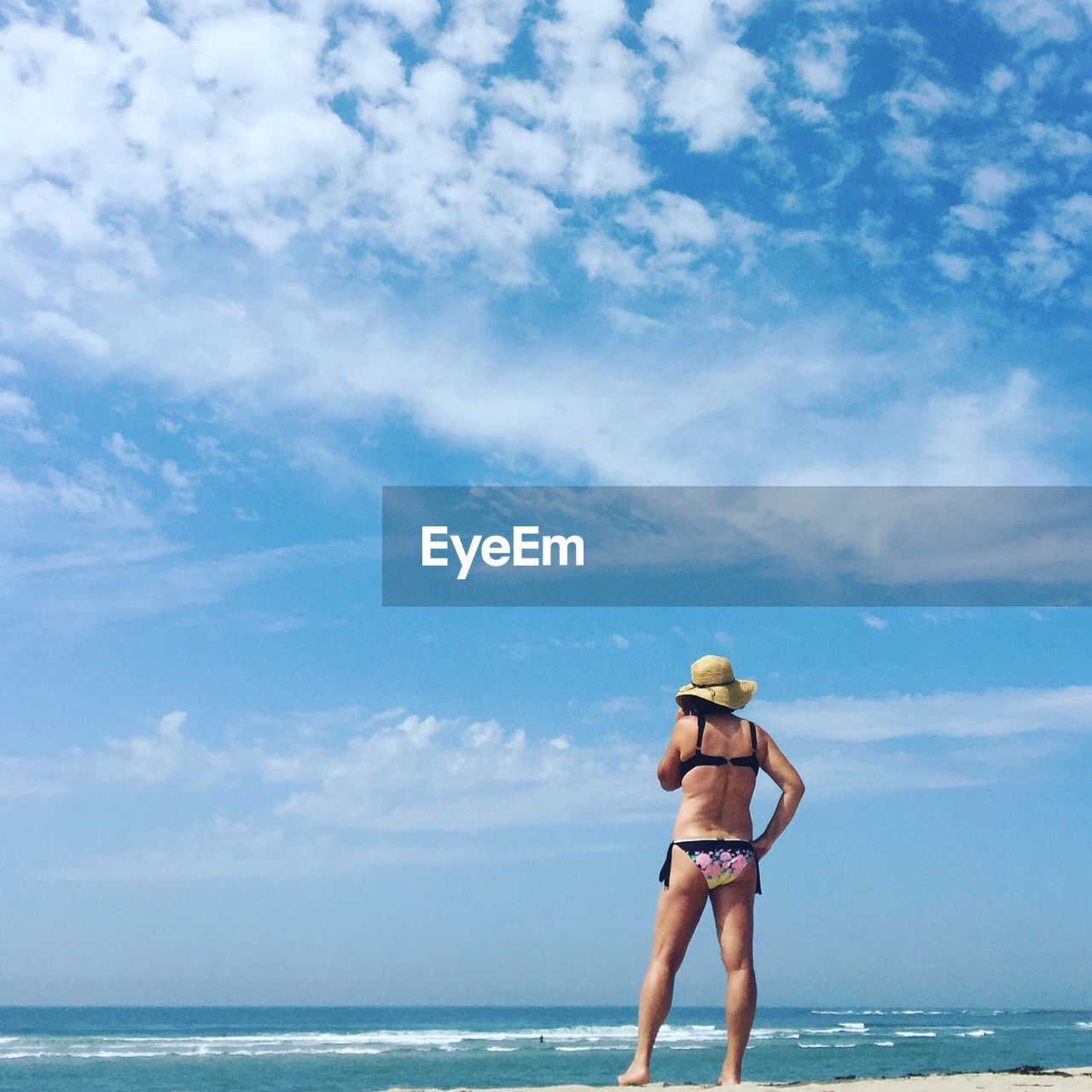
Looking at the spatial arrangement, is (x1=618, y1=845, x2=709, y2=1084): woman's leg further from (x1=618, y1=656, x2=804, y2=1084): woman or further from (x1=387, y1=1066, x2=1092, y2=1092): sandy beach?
(x1=387, y1=1066, x2=1092, y2=1092): sandy beach

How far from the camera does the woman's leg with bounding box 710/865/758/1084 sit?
18.8 ft

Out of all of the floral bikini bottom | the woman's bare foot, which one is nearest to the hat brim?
the floral bikini bottom

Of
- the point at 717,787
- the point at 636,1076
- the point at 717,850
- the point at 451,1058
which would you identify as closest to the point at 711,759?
the point at 717,787

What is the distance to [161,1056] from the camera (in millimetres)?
39594

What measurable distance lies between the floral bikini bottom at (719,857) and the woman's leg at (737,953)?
0.05 meters

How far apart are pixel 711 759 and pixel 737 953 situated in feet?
3.07

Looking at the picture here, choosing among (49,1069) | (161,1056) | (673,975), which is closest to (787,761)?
(673,975)

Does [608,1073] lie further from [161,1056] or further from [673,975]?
[673,975]

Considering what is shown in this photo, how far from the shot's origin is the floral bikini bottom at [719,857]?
226 inches

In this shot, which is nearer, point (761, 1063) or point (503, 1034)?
point (761, 1063)

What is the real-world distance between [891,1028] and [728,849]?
65390 millimetres

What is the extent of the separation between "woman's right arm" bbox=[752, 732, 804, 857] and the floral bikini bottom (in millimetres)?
134

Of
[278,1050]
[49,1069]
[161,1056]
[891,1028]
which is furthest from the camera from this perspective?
[891,1028]

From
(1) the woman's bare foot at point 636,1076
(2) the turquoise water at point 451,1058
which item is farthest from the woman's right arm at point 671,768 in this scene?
(2) the turquoise water at point 451,1058
